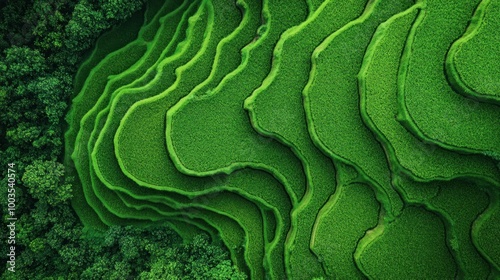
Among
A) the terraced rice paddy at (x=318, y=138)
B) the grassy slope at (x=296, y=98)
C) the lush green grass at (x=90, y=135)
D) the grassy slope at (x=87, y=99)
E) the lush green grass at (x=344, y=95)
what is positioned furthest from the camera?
the grassy slope at (x=87, y=99)

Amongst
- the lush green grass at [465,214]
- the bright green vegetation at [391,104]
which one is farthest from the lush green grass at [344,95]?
the lush green grass at [465,214]

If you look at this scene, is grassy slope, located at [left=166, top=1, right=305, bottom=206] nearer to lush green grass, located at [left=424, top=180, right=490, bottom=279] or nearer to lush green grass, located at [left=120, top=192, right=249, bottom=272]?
lush green grass, located at [left=120, top=192, right=249, bottom=272]

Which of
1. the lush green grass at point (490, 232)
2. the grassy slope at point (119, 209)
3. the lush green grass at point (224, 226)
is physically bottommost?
the lush green grass at point (490, 232)

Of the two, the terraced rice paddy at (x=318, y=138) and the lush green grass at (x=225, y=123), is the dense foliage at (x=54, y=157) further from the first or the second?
the lush green grass at (x=225, y=123)

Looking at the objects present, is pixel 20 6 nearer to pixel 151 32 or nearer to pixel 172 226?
pixel 151 32

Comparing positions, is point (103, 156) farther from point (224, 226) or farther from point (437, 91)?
point (437, 91)

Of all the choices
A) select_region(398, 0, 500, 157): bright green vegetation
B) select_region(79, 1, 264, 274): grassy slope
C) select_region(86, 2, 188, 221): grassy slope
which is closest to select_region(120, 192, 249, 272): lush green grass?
select_region(79, 1, 264, 274): grassy slope

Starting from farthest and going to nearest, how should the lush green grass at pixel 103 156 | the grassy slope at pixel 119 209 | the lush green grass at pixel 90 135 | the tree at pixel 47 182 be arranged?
1. the grassy slope at pixel 119 209
2. the lush green grass at pixel 90 135
3. the lush green grass at pixel 103 156
4. the tree at pixel 47 182
